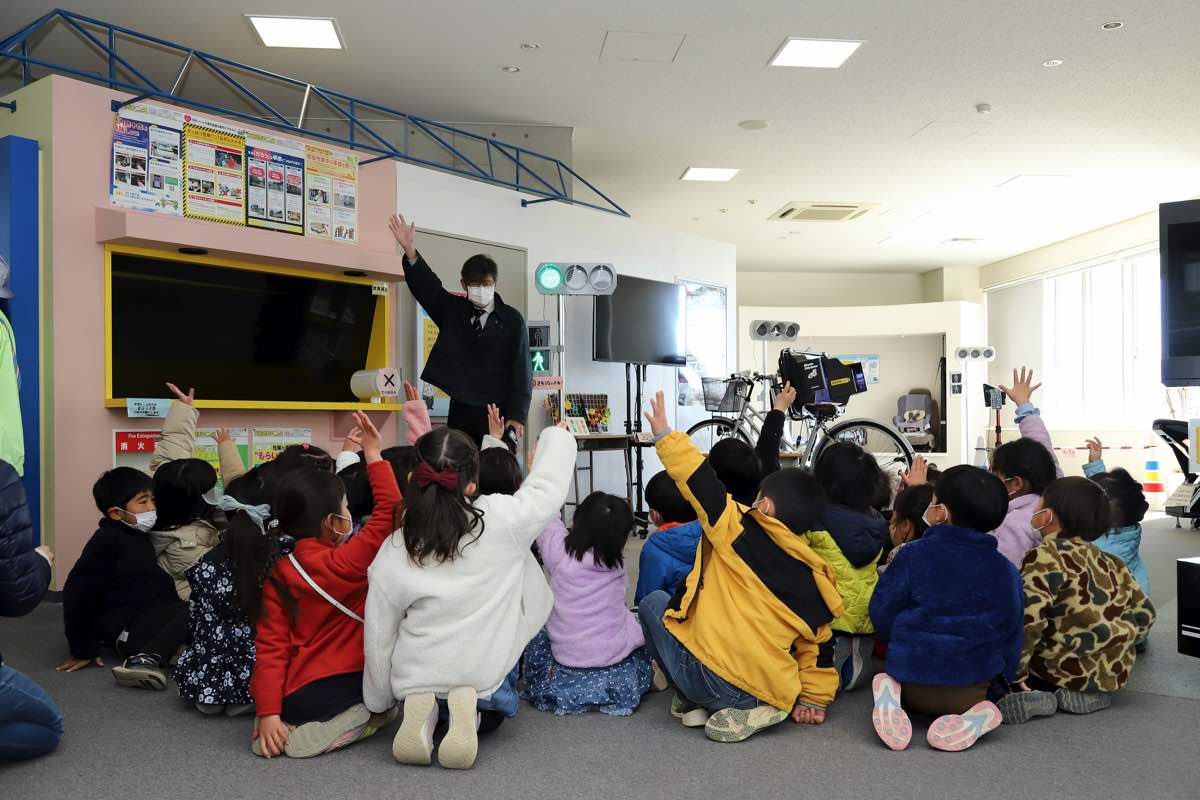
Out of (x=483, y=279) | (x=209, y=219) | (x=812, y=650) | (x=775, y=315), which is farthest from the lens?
(x=775, y=315)

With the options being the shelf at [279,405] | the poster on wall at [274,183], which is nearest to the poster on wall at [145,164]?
the poster on wall at [274,183]

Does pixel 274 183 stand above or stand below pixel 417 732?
above

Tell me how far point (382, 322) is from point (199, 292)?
1147 mm

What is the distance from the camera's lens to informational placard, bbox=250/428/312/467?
17.0ft

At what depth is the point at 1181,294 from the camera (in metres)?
3.63

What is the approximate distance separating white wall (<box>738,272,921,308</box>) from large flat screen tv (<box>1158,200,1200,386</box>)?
11.7m

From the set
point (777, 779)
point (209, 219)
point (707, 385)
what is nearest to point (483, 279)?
point (209, 219)

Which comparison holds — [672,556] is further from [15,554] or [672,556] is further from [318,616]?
[15,554]

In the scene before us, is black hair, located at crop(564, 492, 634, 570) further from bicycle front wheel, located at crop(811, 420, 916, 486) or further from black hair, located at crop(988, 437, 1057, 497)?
bicycle front wheel, located at crop(811, 420, 916, 486)

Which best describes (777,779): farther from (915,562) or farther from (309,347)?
(309,347)

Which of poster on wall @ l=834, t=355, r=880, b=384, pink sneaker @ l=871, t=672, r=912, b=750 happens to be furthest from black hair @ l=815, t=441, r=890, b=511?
poster on wall @ l=834, t=355, r=880, b=384

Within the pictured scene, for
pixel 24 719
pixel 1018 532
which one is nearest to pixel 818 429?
Result: pixel 1018 532

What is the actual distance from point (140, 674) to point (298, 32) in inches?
170

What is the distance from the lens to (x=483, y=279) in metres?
4.37
